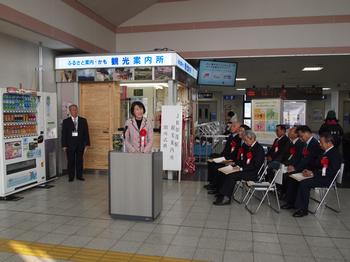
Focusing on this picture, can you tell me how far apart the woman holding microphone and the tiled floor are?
96 cm

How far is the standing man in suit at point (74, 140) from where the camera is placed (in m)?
6.48

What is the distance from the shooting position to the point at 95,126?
23.4 feet

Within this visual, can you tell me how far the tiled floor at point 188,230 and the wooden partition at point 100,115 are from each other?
2042 mm

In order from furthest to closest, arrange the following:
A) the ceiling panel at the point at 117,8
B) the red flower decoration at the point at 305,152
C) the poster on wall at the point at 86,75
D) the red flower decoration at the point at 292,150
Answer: the ceiling panel at the point at 117,8
the poster on wall at the point at 86,75
the red flower decoration at the point at 292,150
the red flower decoration at the point at 305,152

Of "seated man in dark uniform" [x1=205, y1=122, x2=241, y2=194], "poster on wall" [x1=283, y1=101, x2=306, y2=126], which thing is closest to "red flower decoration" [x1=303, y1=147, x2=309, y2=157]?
"seated man in dark uniform" [x1=205, y1=122, x2=241, y2=194]

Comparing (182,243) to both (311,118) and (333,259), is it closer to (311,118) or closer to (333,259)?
(333,259)

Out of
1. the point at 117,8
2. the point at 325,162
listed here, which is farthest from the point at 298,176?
the point at 117,8

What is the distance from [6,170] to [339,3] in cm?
742

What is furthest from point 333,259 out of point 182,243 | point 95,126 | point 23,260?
point 95,126

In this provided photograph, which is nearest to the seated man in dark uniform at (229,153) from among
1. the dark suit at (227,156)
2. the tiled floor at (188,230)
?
the dark suit at (227,156)

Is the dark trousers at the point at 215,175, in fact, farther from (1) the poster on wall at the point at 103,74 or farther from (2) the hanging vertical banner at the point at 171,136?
(1) the poster on wall at the point at 103,74

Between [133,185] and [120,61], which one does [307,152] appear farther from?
[120,61]

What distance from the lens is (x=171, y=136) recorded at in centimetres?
649

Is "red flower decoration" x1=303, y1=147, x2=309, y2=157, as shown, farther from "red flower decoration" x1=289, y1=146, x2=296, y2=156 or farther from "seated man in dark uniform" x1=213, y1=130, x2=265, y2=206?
"seated man in dark uniform" x1=213, y1=130, x2=265, y2=206
